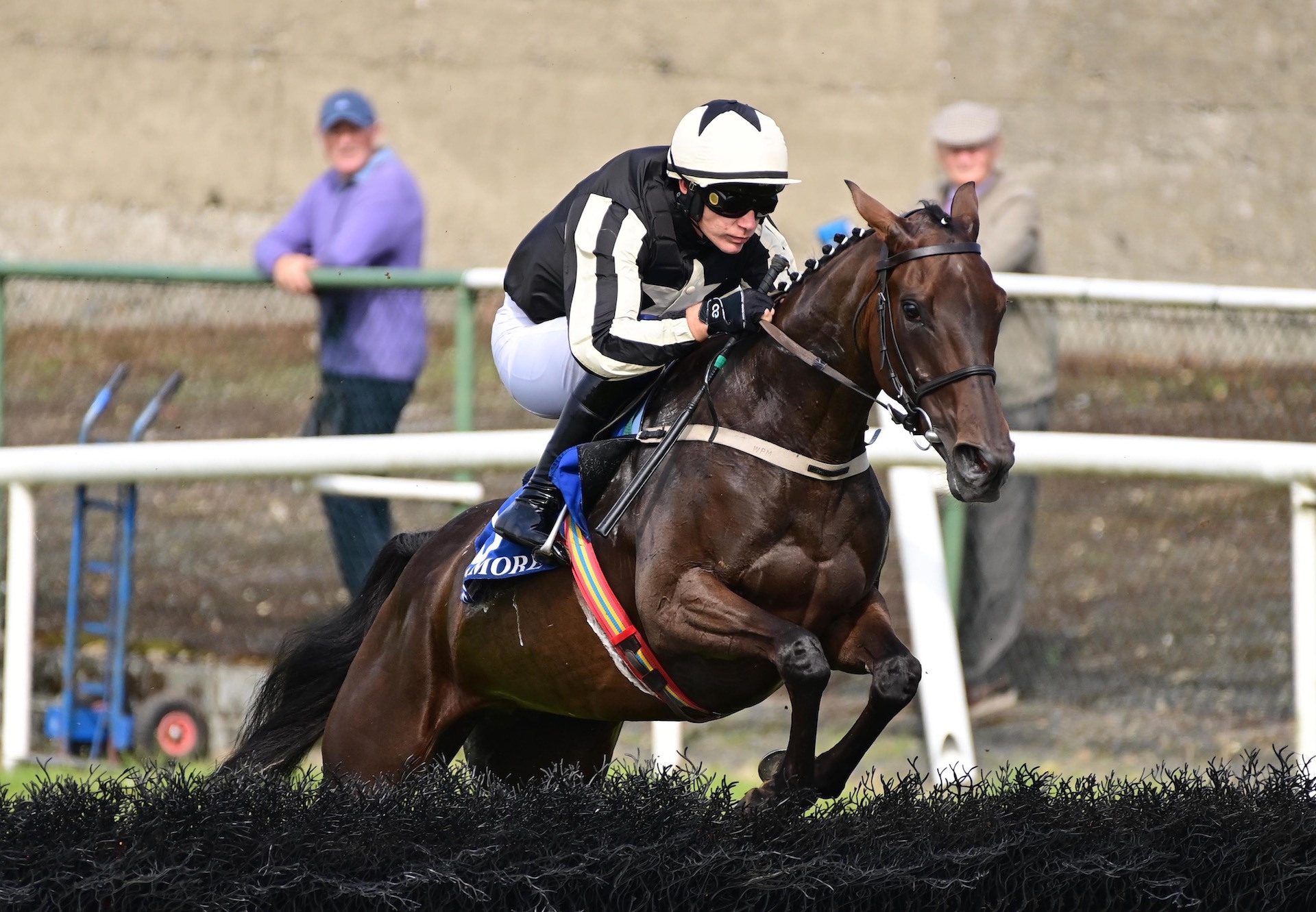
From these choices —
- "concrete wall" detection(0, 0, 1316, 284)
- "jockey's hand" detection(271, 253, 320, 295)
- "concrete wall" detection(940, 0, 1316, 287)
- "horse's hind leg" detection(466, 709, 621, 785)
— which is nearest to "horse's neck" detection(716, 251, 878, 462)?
"horse's hind leg" detection(466, 709, 621, 785)

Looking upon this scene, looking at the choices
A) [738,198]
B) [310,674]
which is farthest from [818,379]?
[310,674]

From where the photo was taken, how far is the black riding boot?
4281mm

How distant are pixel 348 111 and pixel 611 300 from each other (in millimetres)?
2957

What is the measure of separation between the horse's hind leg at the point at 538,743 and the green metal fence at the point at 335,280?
1.88 meters

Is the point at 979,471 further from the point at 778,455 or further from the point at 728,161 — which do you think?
the point at 728,161

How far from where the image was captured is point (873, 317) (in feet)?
12.4

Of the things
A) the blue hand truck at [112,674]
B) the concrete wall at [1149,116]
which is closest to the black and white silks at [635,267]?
the blue hand truck at [112,674]

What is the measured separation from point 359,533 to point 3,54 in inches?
246

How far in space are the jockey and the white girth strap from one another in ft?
0.61

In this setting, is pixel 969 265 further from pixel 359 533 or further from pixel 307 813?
pixel 359 533

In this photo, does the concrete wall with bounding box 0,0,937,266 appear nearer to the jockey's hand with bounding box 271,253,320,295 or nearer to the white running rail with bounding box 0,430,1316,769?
the jockey's hand with bounding box 271,253,320,295

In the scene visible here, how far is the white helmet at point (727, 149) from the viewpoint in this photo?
3988mm

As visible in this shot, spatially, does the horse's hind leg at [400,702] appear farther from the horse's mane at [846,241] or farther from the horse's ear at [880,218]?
the horse's ear at [880,218]

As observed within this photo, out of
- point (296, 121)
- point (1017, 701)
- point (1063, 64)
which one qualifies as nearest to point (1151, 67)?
point (1063, 64)
